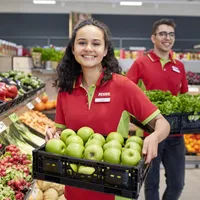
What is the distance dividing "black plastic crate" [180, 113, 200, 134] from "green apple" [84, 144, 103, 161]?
64.1 inches

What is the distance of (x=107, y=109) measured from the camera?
190cm

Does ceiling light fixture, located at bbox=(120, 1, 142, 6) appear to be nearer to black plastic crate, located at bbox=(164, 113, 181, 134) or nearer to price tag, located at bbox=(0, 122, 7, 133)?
black plastic crate, located at bbox=(164, 113, 181, 134)

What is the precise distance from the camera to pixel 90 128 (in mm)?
1800

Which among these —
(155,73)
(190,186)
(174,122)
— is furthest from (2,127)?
(190,186)

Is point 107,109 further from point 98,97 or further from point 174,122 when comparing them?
point 174,122

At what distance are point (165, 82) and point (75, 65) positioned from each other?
56.2 inches

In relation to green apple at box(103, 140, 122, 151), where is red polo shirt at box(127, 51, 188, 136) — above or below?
above

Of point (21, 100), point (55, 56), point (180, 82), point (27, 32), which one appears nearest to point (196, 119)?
point (180, 82)

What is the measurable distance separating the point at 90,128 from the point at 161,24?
181cm

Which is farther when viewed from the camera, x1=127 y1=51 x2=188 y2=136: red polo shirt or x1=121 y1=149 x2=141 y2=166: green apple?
x1=127 y1=51 x2=188 y2=136: red polo shirt

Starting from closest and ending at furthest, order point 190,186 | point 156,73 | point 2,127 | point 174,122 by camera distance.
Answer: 1. point 2,127
2. point 174,122
3. point 156,73
4. point 190,186

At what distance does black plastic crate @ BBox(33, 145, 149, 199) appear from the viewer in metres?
1.38

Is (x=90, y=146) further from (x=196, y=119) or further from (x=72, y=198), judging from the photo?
(x=196, y=119)

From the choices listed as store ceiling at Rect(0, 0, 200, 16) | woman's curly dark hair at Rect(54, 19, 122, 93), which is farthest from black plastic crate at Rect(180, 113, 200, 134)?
store ceiling at Rect(0, 0, 200, 16)
